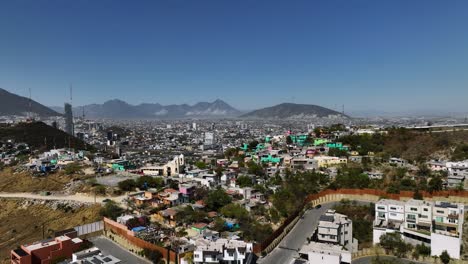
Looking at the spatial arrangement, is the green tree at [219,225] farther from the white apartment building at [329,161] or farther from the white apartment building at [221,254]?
the white apartment building at [329,161]

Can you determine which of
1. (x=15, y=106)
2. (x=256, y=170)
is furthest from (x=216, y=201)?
(x=15, y=106)

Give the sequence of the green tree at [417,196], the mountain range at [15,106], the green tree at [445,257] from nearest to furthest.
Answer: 1. the green tree at [445,257]
2. the green tree at [417,196]
3. the mountain range at [15,106]

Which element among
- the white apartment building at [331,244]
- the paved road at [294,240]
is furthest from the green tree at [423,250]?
the paved road at [294,240]

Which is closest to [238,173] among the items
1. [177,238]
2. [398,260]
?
[177,238]

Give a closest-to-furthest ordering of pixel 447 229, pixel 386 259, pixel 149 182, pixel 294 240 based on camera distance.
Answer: pixel 386 259 → pixel 447 229 → pixel 294 240 → pixel 149 182

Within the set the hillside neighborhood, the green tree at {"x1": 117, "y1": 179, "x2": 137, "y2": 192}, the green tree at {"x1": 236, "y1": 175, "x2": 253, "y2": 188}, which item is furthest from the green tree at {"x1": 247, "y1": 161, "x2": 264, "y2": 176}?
the green tree at {"x1": 117, "y1": 179, "x2": 137, "y2": 192}

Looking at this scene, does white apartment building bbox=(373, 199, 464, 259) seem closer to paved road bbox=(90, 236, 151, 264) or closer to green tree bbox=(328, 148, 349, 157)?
paved road bbox=(90, 236, 151, 264)

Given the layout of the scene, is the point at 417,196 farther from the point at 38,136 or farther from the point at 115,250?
the point at 38,136
